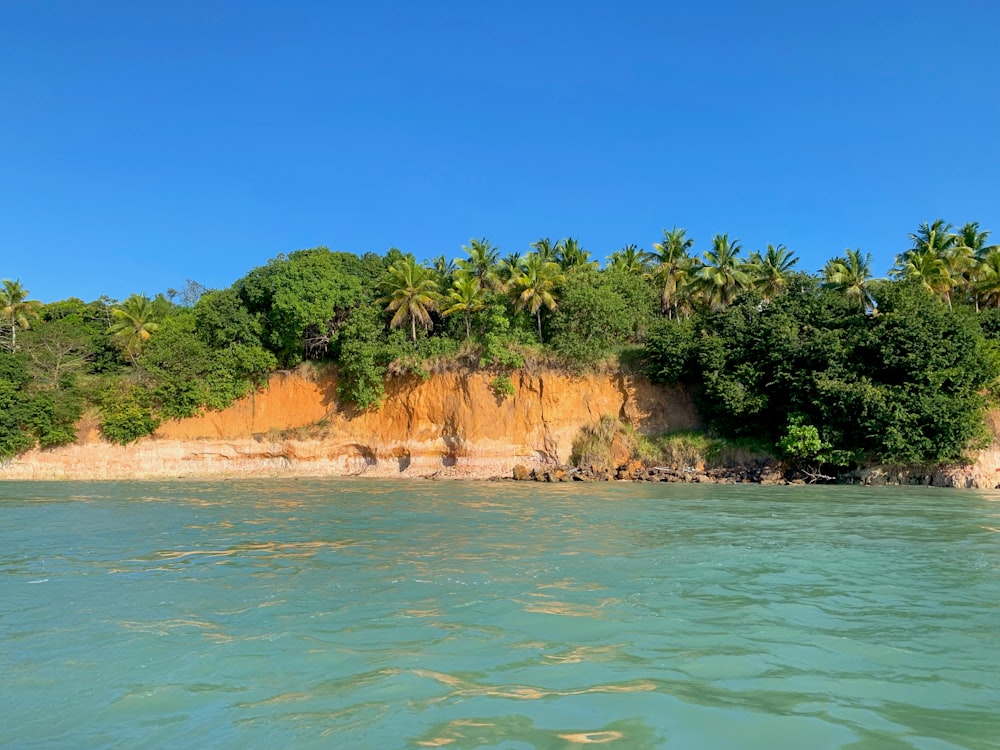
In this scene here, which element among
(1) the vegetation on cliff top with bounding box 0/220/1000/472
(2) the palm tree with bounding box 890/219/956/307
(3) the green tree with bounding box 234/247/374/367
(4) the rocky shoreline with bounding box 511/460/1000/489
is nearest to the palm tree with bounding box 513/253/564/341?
(1) the vegetation on cliff top with bounding box 0/220/1000/472

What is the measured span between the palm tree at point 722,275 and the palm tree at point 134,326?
33.9m

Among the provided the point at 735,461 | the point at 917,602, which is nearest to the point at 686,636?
the point at 917,602

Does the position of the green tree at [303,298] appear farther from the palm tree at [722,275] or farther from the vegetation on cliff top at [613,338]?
the palm tree at [722,275]

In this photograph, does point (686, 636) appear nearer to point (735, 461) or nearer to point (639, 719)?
point (639, 719)

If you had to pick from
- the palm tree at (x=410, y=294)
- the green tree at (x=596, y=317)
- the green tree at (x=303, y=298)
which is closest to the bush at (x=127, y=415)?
the green tree at (x=303, y=298)

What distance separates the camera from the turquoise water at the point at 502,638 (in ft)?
13.7

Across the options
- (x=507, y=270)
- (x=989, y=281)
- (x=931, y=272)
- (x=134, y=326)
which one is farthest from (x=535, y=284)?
(x=134, y=326)

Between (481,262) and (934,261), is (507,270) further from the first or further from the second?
(934,261)

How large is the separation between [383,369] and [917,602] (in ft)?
101

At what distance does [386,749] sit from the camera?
12.7ft

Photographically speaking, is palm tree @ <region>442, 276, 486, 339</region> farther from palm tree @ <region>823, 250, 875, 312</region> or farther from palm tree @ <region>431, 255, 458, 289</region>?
palm tree @ <region>823, 250, 875, 312</region>

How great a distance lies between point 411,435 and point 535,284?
10476 millimetres

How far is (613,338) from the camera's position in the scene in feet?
119

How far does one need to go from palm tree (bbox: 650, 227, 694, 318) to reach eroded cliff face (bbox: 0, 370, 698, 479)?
352 inches
